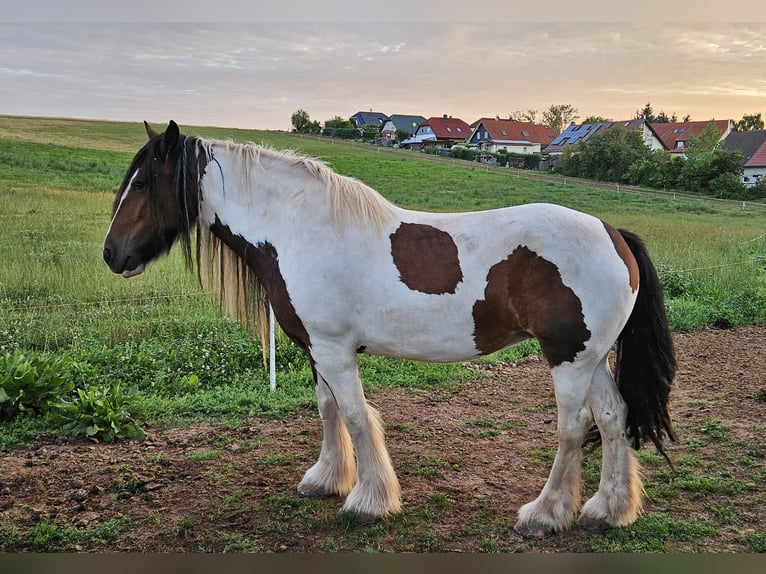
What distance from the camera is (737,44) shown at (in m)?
3.62

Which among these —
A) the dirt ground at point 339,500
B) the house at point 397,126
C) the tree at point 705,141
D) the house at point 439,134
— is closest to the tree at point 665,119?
the tree at point 705,141

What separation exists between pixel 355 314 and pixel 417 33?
249cm

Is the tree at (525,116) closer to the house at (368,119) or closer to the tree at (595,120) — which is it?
the tree at (595,120)

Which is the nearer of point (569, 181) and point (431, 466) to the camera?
point (431, 466)

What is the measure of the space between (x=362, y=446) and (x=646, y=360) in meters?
1.40

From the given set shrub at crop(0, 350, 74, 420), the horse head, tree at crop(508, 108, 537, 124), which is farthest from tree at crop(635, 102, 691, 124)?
shrub at crop(0, 350, 74, 420)

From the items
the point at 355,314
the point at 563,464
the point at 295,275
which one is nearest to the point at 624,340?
the point at 563,464

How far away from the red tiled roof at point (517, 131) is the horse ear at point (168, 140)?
3026mm

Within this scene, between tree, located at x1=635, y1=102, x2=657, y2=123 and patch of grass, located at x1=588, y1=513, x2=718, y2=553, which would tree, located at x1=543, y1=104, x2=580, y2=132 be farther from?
patch of grass, located at x1=588, y1=513, x2=718, y2=553

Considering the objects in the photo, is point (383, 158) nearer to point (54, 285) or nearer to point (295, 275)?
point (295, 275)

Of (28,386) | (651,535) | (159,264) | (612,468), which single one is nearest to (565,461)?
(612,468)

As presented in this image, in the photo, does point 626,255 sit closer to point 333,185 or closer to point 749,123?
point 333,185

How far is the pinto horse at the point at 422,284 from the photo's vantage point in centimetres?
221

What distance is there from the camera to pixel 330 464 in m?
2.77
